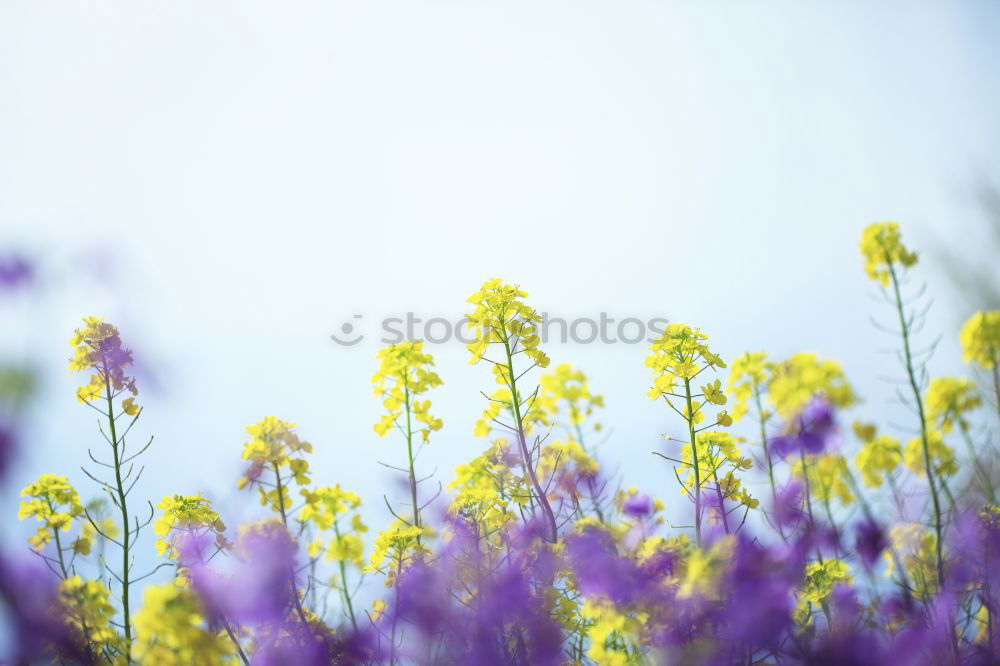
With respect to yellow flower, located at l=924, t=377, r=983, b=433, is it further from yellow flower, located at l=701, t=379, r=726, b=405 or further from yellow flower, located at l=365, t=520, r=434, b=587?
yellow flower, located at l=365, t=520, r=434, b=587

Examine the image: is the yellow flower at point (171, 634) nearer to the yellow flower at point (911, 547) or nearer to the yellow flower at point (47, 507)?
the yellow flower at point (47, 507)

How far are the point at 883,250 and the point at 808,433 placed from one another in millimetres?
919

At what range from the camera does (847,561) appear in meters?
3.12

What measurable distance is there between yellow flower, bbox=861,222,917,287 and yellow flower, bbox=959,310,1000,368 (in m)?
0.77

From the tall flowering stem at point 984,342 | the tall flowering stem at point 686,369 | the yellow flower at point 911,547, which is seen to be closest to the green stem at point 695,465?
the tall flowering stem at point 686,369

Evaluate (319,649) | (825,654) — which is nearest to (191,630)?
(319,649)

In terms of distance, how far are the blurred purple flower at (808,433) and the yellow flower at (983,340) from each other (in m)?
0.78

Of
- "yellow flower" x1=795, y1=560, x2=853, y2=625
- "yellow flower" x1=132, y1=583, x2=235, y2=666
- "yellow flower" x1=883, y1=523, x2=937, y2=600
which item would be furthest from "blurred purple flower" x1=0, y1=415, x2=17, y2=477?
"yellow flower" x1=883, y1=523, x2=937, y2=600

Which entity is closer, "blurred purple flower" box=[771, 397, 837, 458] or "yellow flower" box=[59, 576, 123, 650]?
"yellow flower" box=[59, 576, 123, 650]

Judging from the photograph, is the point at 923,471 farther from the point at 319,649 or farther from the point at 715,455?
the point at 319,649

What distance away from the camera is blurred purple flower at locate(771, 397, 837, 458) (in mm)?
3252

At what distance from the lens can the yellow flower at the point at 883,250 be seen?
2.98 m

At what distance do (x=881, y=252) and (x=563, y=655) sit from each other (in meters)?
2.19

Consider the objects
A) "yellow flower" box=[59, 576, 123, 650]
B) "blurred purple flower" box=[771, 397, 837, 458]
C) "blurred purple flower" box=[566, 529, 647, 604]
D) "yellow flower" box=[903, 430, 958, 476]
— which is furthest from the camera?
"yellow flower" box=[903, 430, 958, 476]
